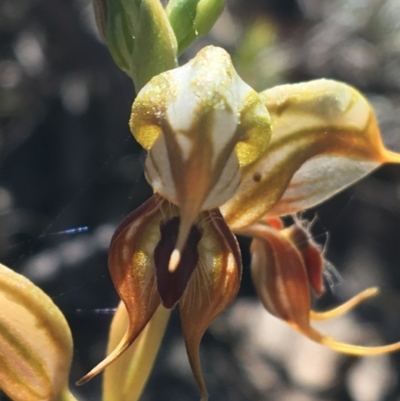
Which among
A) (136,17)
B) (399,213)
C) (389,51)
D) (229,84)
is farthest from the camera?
(389,51)

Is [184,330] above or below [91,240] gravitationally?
above

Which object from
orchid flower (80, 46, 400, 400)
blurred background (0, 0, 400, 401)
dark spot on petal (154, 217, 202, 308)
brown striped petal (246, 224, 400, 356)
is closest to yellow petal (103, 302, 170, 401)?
orchid flower (80, 46, 400, 400)

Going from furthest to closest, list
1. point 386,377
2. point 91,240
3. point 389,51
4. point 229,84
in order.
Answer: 1. point 389,51
2. point 386,377
3. point 91,240
4. point 229,84

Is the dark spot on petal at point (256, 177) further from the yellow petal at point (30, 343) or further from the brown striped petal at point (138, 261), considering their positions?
the yellow petal at point (30, 343)

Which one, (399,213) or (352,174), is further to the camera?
(399,213)

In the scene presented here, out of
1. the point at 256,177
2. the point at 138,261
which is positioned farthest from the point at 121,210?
the point at 138,261

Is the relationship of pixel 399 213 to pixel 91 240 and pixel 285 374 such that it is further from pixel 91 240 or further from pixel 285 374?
pixel 91 240

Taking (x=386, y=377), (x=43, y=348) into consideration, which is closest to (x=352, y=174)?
(x=43, y=348)
